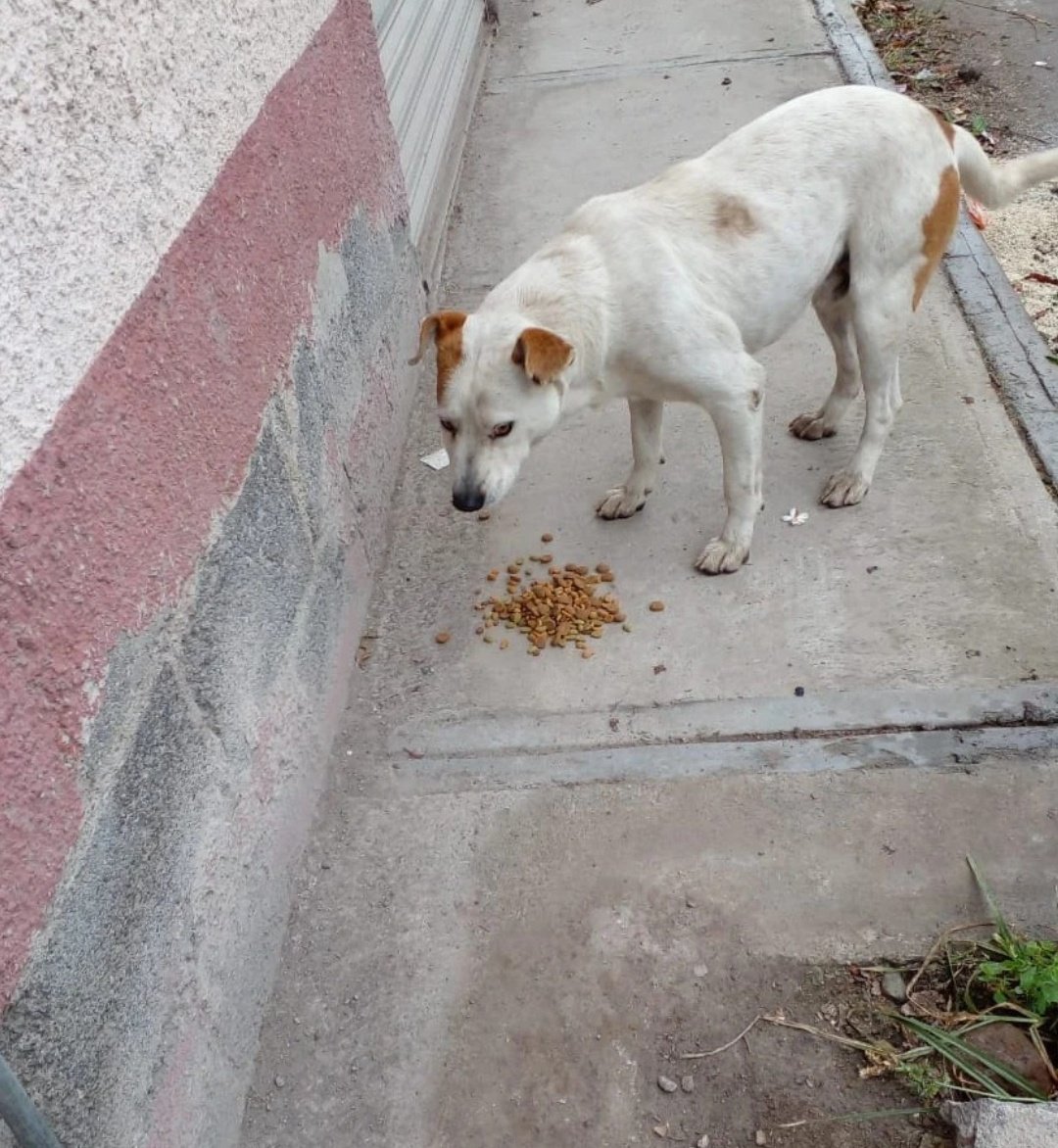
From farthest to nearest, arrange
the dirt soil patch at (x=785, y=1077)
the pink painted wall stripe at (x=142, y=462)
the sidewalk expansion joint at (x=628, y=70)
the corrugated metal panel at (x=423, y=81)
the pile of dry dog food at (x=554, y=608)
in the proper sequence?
the sidewalk expansion joint at (x=628, y=70) → the corrugated metal panel at (x=423, y=81) → the pile of dry dog food at (x=554, y=608) → the dirt soil patch at (x=785, y=1077) → the pink painted wall stripe at (x=142, y=462)

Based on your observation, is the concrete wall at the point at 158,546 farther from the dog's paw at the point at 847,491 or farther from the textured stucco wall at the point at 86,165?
the dog's paw at the point at 847,491

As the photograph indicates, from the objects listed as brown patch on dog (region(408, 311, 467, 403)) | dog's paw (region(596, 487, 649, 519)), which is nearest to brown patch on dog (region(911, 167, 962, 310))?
dog's paw (region(596, 487, 649, 519))

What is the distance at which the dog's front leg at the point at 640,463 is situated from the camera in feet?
11.0

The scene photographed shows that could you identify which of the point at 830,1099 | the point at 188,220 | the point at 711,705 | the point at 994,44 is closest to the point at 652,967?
the point at 830,1099

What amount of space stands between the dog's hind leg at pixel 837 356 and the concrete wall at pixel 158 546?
1.66 meters

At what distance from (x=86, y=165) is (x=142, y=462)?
533 millimetres

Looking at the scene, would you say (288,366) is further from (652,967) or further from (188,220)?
(652,967)

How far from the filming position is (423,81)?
17.4 ft

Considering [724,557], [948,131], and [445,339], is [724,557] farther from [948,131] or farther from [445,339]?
[948,131]

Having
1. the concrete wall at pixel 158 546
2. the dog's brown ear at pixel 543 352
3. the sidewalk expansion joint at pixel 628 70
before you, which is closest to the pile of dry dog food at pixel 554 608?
the concrete wall at pixel 158 546

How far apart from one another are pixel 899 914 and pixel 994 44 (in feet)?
20.2

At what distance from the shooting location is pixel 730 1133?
2.03 m

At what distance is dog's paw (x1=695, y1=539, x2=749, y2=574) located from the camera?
10.6 ft

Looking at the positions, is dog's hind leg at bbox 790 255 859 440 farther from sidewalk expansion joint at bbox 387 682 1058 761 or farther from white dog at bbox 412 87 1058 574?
sidewalk expansion joint at bbox 387 682 1058 761
